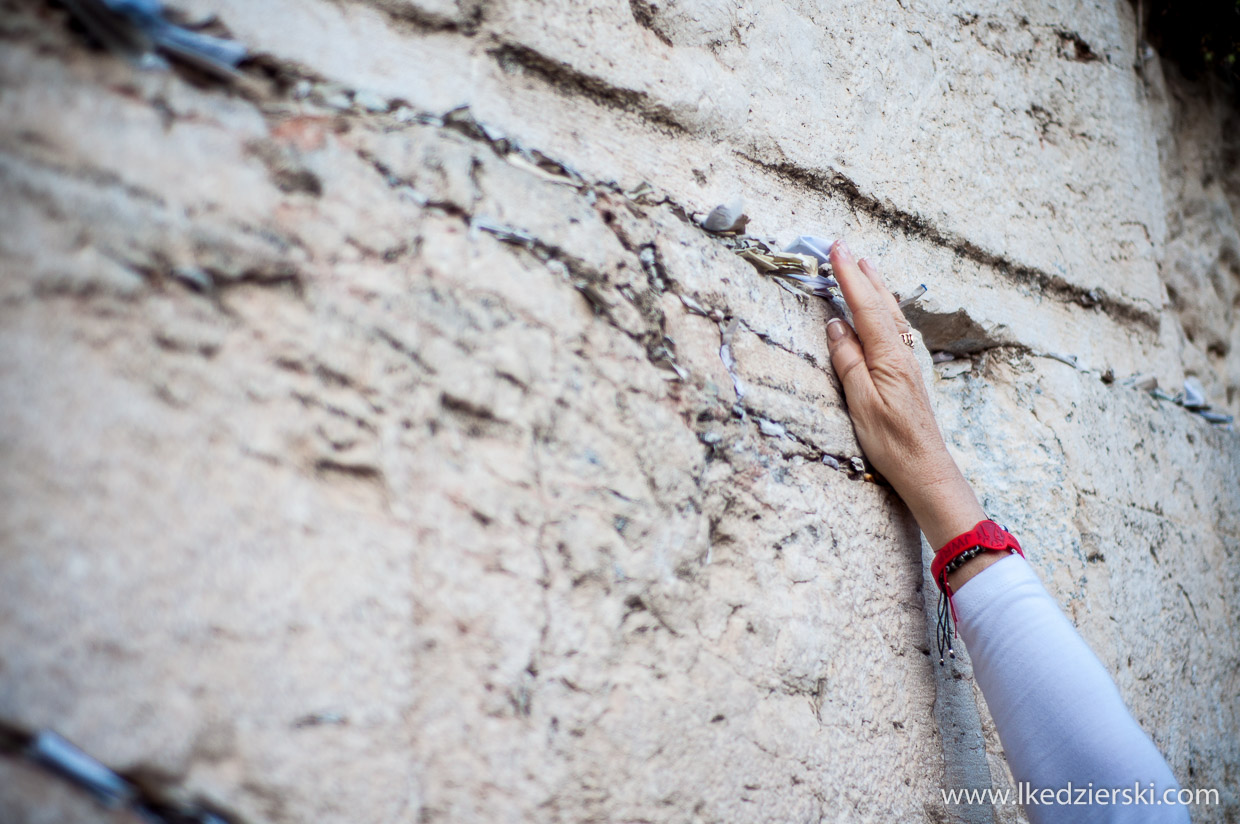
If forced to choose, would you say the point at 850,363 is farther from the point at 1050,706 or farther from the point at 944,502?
the point at 1050,706

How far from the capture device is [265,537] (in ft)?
1.61

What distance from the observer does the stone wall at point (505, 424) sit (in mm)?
451

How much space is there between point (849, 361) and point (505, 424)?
49 centimetres

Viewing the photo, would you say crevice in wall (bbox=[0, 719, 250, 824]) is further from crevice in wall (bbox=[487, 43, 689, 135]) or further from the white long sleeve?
the white long sleeve

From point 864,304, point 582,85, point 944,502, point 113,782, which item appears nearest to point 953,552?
point 944,502

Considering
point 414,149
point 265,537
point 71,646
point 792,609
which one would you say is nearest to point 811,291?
point 792,609

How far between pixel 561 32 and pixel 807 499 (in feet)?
1.96

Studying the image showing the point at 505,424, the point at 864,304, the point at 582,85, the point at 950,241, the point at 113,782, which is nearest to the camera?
the point at 113,782

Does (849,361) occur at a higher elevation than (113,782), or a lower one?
higher

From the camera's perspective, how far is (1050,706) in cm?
78

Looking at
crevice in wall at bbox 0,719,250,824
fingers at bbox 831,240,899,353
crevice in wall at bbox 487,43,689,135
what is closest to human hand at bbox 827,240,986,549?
fingers at bbox 831,240,899,353

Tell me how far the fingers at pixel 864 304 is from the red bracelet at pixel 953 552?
0.84 feet

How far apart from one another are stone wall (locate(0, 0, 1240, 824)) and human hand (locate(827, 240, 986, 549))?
3cm

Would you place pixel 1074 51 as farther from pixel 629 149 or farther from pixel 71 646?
pixel 71 646
